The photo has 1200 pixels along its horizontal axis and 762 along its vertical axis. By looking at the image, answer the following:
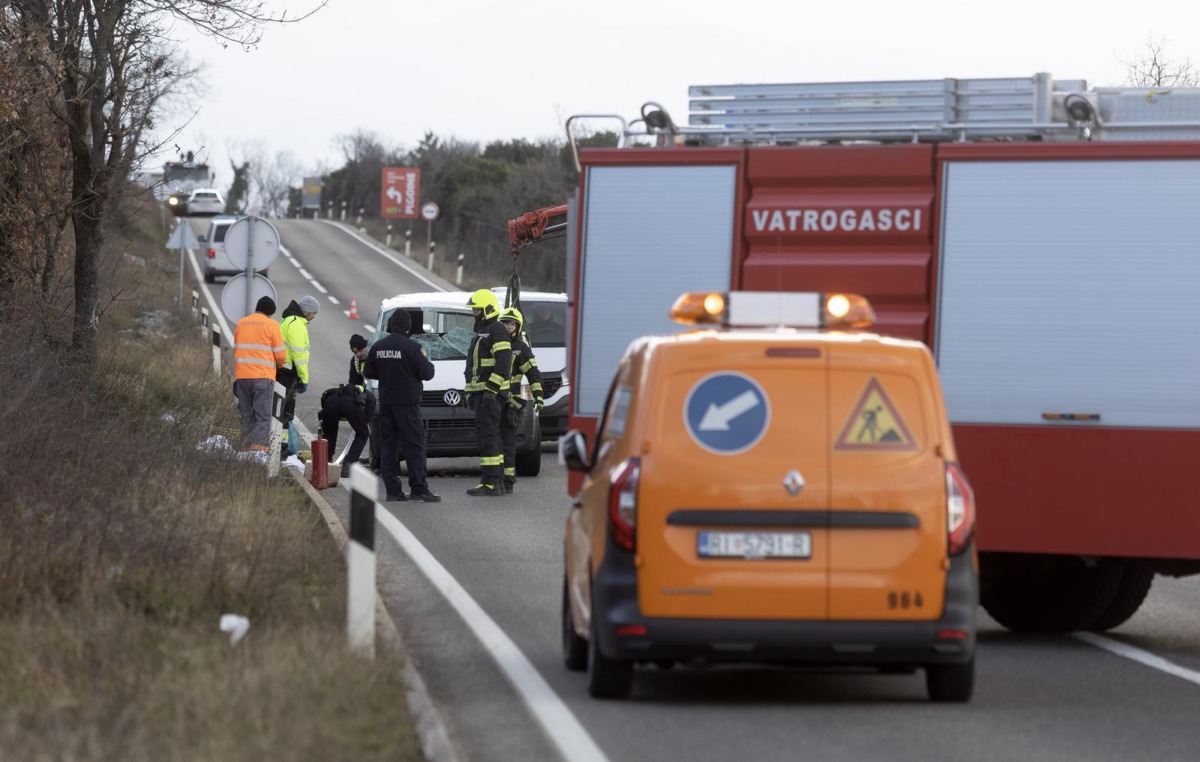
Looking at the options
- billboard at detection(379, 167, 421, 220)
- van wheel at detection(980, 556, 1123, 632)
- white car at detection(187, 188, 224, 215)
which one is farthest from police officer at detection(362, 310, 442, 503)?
white car at detection(187, 188, 224, 215)

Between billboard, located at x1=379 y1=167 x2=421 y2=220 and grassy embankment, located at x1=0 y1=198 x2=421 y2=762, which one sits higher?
billboard, located at x1=379 y1=167 x2=421 y2=220

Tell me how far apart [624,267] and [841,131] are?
1520 mm

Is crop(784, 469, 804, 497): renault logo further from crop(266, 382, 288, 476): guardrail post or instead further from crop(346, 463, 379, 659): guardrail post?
crop(266, 382, 288, 476): guardrail post

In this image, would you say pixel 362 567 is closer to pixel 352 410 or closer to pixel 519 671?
pixel 519 671

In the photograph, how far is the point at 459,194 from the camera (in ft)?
270

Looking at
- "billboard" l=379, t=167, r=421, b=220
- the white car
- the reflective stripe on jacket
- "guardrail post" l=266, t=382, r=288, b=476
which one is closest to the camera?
"guardrail post" l=266, t=382, r=288, b=476

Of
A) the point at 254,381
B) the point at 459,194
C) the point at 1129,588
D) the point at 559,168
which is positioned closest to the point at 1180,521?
the point at 1129,588

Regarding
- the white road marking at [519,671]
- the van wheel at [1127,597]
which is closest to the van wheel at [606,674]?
the white road marking at [519,671]

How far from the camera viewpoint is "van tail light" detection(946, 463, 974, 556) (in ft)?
25.5

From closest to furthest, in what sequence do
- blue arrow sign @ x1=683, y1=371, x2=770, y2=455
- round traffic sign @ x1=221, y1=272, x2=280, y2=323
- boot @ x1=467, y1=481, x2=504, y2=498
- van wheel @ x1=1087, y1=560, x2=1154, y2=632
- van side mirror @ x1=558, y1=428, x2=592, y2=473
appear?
1. blue arrow sign @ x1=683, y1=371, x2=770, y2=455
2. van side mirror @ x1=558, y1=428, x2=592, y2=473
3. van wheel @ x1=1087, y1=560, x2=1154, y2=632
4. boot @ x1=467, y1=481, x2=504, y2=498
5. round traffic sign @ x1=221, y1=272, x2=280, y2=323

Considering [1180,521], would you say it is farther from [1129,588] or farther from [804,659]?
[804,659]

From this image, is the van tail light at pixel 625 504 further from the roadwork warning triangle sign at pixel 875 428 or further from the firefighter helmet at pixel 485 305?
the firefighter helmet at pixel 485 305

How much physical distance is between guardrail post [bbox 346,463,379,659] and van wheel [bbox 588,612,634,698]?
0.97 m

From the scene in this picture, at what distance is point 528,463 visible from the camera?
20.1 m
